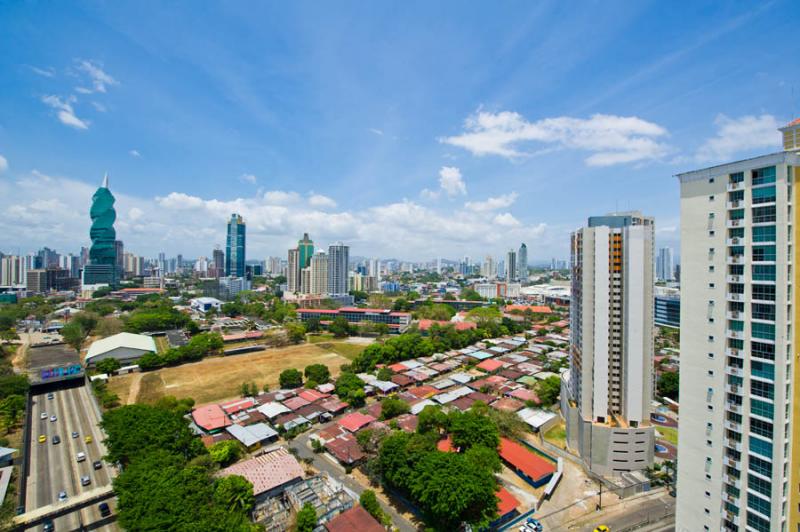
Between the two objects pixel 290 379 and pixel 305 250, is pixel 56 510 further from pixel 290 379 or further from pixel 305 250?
pixel 305 250

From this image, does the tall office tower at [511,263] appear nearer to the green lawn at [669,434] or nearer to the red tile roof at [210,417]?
the green lawn at [669,434]

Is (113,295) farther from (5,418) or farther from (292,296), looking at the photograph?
(5,418)

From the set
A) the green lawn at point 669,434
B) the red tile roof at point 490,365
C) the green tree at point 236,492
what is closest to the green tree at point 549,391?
the green lawn at point 669,434

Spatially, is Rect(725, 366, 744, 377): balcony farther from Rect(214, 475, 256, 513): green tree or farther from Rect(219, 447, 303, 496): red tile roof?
Rect(214, 475, 256, 513): green tree

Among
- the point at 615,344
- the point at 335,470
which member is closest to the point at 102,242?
the point at 335,470

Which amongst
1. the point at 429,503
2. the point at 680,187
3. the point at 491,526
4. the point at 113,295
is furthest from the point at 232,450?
the point at 113,295

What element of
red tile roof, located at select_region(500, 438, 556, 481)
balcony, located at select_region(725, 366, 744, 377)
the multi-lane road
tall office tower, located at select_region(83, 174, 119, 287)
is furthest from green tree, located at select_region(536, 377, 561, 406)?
tall office tower, located at select_region(83, 174, 119, 287)
